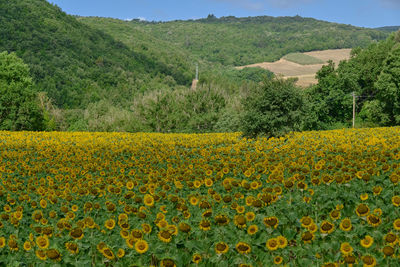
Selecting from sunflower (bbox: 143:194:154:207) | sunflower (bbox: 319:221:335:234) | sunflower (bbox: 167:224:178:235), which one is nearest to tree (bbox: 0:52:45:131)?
sunflower (bbox: 143:194:154:207)

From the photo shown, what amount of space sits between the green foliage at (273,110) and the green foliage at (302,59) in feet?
404

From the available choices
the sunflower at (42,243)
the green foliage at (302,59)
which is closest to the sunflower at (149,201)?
the sunflower at (42,243)

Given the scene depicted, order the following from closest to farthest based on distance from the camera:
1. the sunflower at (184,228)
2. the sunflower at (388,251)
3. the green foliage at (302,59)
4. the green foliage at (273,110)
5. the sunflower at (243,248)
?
1. the sunflower at (388,251)
2. the sunflower at (243,248)
3. the sunflower at (184,228)
4. the green foliage at (273,110)
5. the green foliage at (302,59)

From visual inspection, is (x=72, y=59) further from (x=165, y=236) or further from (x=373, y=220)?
(x=373, y=220)

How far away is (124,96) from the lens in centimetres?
11419

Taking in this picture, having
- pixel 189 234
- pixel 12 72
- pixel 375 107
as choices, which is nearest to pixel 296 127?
pixel 189 234

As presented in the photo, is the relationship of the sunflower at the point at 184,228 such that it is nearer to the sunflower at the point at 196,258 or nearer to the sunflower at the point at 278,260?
the sunflower at the point at 196,258

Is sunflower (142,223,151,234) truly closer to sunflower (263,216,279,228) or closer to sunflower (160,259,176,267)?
sunflower (160,259,176,267)

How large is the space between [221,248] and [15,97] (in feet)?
154

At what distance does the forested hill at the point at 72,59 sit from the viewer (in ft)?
333

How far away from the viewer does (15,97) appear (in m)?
44.3

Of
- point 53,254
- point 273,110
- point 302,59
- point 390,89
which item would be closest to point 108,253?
point 53,254

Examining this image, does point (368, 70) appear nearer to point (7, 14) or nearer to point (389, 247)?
point (389, 247)

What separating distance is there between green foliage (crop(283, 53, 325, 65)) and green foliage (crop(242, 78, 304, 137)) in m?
123
